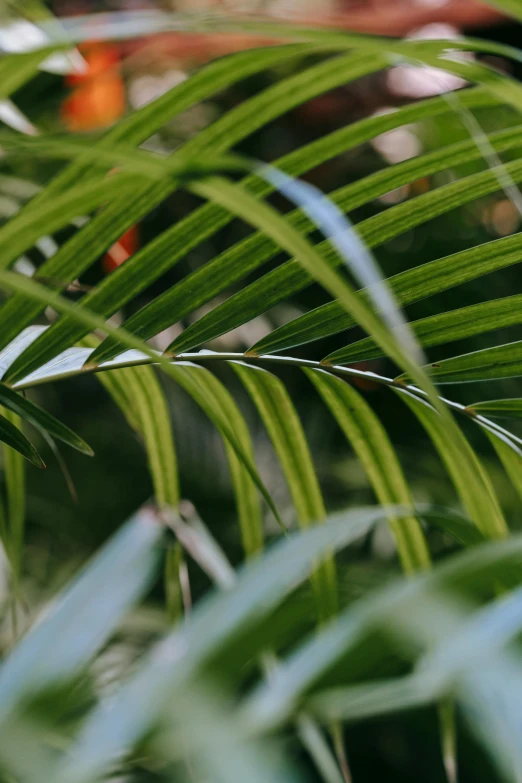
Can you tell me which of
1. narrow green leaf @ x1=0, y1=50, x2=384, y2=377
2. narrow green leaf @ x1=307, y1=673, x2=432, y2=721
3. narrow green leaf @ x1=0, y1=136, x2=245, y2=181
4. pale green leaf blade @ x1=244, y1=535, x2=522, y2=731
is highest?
narrow green leaf @ x1=0, y1=50, x2=384, y2=377

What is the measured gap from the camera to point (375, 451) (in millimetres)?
377

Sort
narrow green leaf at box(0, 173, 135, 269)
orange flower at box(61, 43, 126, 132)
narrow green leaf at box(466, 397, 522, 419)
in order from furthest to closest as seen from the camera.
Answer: orange flower at box(61, 43, 126, 132) → narrow green leaf at box(466, 397, 522, 419) → narrow green leaf at box(0, 173, 135, 269)

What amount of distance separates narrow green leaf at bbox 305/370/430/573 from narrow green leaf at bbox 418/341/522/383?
4 cm

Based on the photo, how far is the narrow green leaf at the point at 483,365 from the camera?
1.09 feet

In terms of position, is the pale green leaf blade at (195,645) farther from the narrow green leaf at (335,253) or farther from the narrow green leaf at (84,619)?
the narrow green leaf at (335,253)


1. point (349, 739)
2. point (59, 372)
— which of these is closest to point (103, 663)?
point (349, 739)

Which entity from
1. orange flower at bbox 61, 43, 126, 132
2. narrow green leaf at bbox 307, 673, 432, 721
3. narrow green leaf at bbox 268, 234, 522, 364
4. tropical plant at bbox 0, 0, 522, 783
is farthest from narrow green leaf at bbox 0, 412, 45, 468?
orange flower at bbox 61, 43, 126, 132

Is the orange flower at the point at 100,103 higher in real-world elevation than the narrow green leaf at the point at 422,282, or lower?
higher

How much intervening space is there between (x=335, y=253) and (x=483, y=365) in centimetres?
8

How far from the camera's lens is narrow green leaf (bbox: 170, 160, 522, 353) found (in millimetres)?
317

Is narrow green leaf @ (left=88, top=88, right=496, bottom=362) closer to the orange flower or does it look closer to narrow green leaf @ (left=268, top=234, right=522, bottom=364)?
narrow green leaf @ (left=268, top=234, right=522, bottom=364)

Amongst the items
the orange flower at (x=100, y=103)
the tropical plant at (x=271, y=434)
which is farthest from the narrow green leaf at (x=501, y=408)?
the orange flower at (x=100, y=103)

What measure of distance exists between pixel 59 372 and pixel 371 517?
19 centimetres

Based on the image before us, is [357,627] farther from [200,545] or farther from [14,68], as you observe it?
[14,68]
